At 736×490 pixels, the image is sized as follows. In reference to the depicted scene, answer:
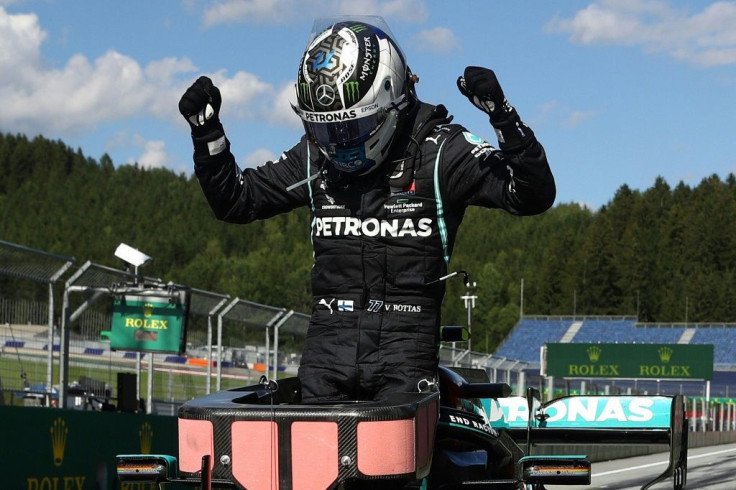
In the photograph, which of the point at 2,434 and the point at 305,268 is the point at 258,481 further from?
the point at 305,268

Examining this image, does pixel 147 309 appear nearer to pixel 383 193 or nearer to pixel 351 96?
pixel 383 193

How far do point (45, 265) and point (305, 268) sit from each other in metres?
160

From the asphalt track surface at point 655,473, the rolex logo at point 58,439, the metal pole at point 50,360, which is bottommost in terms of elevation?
the asphalt track surface at point 655,473

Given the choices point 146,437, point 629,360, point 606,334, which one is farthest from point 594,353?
point 606,334

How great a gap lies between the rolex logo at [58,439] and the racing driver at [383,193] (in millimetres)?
5296

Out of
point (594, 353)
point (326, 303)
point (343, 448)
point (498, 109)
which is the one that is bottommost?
point (594, 353)

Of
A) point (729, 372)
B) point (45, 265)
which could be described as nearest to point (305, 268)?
point (729, 372)

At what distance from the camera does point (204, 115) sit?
17.2 feet

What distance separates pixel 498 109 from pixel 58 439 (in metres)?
6.25

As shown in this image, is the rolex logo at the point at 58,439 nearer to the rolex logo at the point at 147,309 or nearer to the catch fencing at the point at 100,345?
the catch fencing at the point at 100,345

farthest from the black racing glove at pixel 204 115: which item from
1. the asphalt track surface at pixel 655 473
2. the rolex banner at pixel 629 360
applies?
the rolex banner at pixel 629 360

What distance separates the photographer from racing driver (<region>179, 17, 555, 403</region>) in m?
4.77

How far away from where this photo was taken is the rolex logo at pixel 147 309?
541 inches

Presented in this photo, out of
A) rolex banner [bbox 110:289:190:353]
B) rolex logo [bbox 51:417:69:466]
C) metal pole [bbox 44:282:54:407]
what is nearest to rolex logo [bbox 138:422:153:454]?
metal pole [bbox 44:282:54:407]
